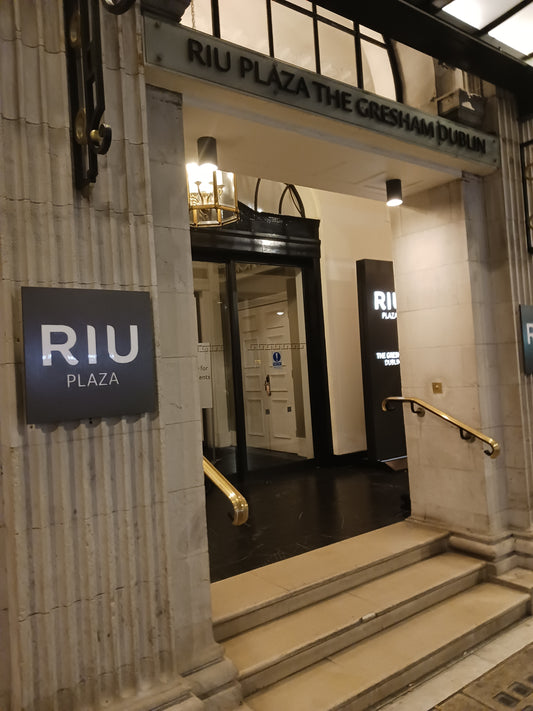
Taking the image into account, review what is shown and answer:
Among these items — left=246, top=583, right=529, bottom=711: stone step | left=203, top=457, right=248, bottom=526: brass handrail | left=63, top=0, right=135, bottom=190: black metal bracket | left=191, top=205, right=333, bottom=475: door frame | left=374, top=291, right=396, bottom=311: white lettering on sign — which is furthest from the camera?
left=374, top=291, right=396, bottom=311: white lettering on sign

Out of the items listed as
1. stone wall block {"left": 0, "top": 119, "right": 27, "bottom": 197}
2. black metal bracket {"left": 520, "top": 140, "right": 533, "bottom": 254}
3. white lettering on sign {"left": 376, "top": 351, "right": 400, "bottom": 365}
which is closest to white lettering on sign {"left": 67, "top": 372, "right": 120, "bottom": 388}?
stone wall block {"left": 0, "top": 119, "right": 27, "bottom": 197}

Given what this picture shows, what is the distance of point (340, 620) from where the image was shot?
311 cm

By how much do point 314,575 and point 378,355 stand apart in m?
3.94

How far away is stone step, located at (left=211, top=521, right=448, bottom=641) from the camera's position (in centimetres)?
304

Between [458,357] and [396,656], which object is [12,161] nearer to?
[396,656]

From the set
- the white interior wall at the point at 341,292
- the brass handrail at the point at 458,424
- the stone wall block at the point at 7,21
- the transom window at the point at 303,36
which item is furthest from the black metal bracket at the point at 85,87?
the white interior wall at the point at 341,292

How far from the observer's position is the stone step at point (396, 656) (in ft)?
8.66

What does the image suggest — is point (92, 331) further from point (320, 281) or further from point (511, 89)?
point (320, 281)

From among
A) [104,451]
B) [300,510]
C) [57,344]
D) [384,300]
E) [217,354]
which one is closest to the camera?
[57,344]

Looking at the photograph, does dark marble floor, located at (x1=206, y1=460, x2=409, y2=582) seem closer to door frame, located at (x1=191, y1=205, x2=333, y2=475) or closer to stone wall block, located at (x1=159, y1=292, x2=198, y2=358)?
door frame, located at (x1=191, y1=205, x2=333, y2=475)

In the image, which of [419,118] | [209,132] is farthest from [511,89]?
[209,132]

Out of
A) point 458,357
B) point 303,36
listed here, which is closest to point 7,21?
point 303,36

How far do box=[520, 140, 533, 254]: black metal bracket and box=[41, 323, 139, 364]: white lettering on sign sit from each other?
11.3 feet

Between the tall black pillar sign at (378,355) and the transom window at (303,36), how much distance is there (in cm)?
293
